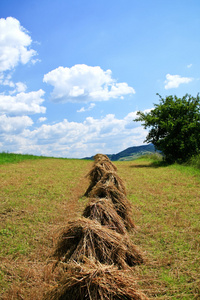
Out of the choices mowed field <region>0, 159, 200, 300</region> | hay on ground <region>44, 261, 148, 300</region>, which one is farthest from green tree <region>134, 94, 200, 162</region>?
hay on ground <region>44, 261, 148, 300</region>

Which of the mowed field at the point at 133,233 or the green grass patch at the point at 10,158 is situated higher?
the green grass patch at the point at 10,158

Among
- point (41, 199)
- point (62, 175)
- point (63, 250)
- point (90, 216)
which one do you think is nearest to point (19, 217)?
point (41, 199)

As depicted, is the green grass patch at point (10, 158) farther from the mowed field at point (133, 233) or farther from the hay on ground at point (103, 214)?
the hay on ground at point (103, 214)

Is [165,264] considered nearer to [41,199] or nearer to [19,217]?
[19,217]

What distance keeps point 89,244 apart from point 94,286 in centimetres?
86

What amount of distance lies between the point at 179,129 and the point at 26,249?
1481cm

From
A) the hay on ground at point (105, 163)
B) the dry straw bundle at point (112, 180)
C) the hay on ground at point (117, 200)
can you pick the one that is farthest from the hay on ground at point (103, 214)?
the hay on ground at point (105, 163)

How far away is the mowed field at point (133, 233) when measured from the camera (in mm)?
3348

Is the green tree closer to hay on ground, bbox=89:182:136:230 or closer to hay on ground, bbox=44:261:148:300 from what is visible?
hay on ground, bbox=89:182:136:230

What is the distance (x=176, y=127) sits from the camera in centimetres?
1711

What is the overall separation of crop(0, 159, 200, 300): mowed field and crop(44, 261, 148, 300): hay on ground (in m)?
0.76

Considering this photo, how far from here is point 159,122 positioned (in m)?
17.8

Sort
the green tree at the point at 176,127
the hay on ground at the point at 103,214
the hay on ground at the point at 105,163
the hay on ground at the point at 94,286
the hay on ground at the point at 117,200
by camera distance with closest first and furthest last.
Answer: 1. the hay on ground at the point at 94,286
2. the hay on ground at the point at 103,214
3. the hay on ground at the point at 117,200
4. the hay on ground at the point at 105,163
5. the green tree at the point at 176,127

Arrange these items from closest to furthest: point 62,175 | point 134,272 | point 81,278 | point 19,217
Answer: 1. point 81,278
2. point 134,272
3. point 19,217
4. point 62,175
